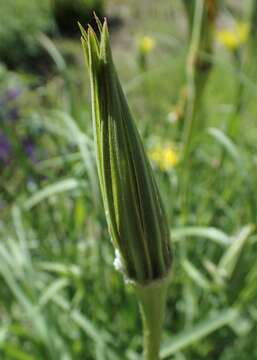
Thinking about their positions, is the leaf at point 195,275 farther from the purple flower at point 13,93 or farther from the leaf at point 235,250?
the purple flower at point 13,93

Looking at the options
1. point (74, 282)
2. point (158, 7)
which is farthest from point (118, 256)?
point (158, 7)

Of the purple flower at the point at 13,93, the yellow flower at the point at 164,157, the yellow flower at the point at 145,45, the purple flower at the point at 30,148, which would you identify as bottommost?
the yellow flower at the point at 164,157

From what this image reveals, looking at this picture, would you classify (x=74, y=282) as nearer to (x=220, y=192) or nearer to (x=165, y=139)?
(x=220, y=192)

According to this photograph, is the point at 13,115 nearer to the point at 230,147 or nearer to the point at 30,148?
the point at 30,148

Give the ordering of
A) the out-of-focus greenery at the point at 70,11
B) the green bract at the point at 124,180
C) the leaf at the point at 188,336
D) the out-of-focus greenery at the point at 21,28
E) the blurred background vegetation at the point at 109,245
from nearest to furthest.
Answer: the green bract at the point at 124,180, the leaf at the point at 188,336, the blurred background vegetation at the point at 109,245, the out-of-focus greenery at the point at 21,28, the out-of-focus greenery at the point at 70,11

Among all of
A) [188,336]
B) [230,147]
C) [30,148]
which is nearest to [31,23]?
[30,148]

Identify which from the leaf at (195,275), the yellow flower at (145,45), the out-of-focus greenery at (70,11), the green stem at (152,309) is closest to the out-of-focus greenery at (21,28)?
the out-of-focus greenery at (70,11)

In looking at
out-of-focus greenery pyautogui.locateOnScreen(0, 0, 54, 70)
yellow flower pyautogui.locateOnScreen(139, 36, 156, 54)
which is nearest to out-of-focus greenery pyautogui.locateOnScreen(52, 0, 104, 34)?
out-of-focus greenery pyautogui.locateOnScreen(0, 0, 54, 70)
